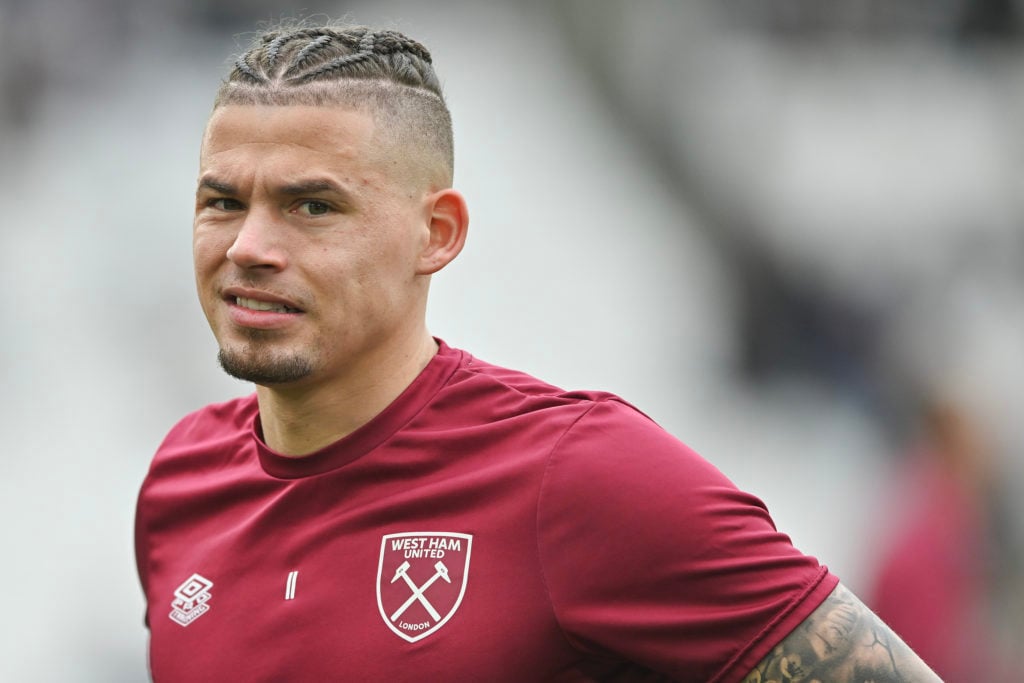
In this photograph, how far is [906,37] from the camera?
6.85m

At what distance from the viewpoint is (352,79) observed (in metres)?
2.86

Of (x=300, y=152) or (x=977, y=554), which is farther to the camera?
(x=977, y=554)

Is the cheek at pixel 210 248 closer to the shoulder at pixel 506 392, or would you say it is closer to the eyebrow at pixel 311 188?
the eyebrow at pixel 311 188

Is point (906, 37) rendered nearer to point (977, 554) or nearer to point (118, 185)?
point (977, 554)

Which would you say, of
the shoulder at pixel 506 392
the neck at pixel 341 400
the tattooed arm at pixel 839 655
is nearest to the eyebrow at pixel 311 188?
the neck at pixel 341 400

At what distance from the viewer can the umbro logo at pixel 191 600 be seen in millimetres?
2891

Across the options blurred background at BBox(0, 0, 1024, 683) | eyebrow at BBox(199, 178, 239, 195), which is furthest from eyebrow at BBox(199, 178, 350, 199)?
blurred background at BBox(0, 0, 1024, 683)

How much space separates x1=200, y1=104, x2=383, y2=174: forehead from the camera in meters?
2.76

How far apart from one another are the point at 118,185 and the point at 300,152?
3922 millimetres

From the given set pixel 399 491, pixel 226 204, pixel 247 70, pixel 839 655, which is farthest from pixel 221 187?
pixel 839 655

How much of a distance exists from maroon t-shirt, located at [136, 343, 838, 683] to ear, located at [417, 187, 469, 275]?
0.21 metres

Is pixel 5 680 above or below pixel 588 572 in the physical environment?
below

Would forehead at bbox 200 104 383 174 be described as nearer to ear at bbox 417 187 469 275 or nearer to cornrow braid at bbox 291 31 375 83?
cornrow braid at bbox 291 31 375 83

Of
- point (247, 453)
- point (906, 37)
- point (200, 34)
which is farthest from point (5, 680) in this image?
point (906, 37)
